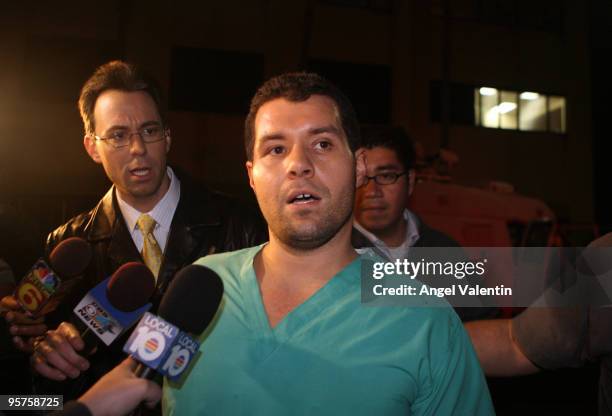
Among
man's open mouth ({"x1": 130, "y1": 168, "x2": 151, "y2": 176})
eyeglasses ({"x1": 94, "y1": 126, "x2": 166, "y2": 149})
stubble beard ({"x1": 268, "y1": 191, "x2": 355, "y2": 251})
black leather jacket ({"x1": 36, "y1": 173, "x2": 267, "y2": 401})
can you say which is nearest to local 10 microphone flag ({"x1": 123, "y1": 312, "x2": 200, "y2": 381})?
stubble beard ({"x1": 268, "y1": 191, "x2": 355, "y2": 251})

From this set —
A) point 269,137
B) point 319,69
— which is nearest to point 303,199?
point 269,137

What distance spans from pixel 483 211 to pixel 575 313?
20.5 feet

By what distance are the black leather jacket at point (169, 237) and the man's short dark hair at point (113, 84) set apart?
427 millimetres

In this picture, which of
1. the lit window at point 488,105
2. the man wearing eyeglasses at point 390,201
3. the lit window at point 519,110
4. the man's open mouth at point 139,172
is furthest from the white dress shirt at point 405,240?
the lit window at point 488,105

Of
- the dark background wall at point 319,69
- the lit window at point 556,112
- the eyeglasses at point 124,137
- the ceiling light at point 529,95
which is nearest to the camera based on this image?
the eyeglasses at point 124,137

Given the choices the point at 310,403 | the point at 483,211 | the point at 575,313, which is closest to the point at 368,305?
the point at 310,403

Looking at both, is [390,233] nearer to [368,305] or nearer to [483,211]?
[368,305]

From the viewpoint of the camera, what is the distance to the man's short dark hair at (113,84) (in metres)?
2.55

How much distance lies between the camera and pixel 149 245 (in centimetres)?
251

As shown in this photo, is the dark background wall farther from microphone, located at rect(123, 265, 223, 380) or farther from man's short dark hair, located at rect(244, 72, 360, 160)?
microphone, located at rect(123, 265, 223, 380)

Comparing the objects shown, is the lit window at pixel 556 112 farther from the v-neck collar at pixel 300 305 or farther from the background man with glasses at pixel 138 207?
the v-neck collar at pixel 300 305

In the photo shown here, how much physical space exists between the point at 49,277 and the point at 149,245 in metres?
0.80

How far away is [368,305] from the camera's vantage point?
1614 millimetres

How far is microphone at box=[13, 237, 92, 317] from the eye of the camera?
67.4 inches
